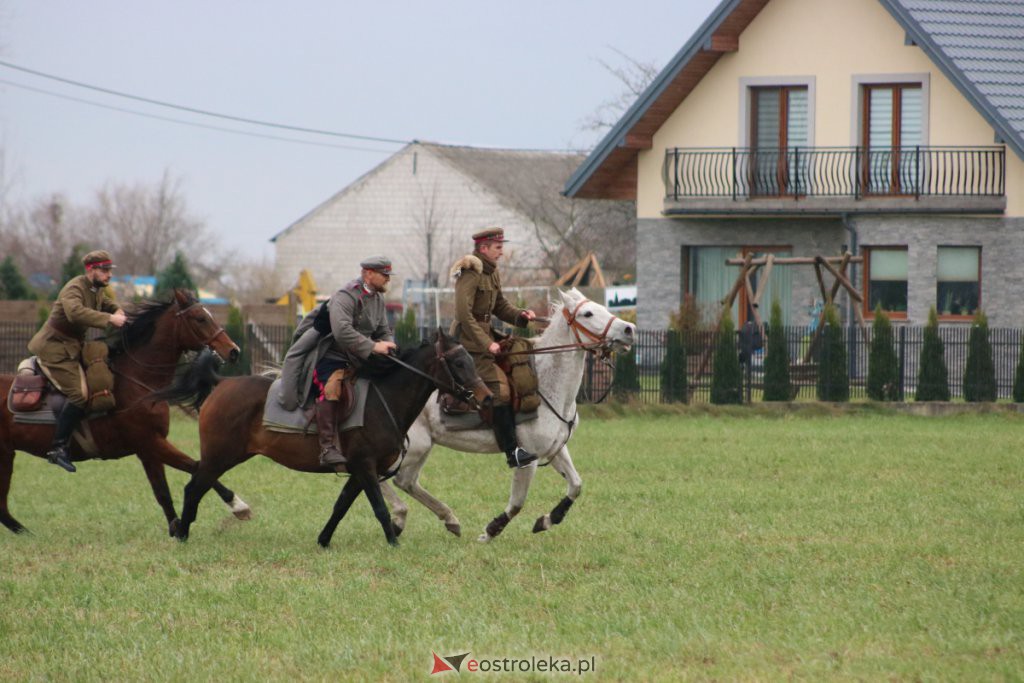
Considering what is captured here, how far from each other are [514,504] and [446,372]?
1.28m

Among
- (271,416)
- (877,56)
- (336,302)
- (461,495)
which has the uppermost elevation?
(877,56)

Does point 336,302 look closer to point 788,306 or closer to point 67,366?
point 67,366

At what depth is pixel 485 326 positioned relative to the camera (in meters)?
12.6

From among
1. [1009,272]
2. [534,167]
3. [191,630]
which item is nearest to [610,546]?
[191,630]

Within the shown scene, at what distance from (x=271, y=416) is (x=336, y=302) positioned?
1.15 m

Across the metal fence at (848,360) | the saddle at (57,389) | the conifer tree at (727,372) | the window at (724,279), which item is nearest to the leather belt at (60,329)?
the saddle at (57,389)

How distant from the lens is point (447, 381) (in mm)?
11867

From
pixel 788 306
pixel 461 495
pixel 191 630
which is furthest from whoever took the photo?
pixel 788 306

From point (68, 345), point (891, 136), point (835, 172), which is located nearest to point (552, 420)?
point (68, 345)

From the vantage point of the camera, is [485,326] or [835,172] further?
[835,172]

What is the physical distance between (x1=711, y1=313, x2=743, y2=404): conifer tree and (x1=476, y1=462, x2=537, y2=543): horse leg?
16.1 meters

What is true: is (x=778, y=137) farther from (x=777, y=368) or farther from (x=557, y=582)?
(x=557, y=582)

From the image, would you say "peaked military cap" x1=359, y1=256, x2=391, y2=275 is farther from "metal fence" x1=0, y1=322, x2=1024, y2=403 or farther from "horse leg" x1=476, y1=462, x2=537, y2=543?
"metal fence" x1=0, y1=322, x2=1024, y2=403

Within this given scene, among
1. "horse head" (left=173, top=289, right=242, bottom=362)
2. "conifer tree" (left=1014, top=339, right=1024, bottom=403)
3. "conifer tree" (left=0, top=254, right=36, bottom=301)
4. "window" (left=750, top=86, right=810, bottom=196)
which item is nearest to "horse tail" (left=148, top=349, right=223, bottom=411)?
"horse head" (left=173, top=289, right=242, bottom=362)
